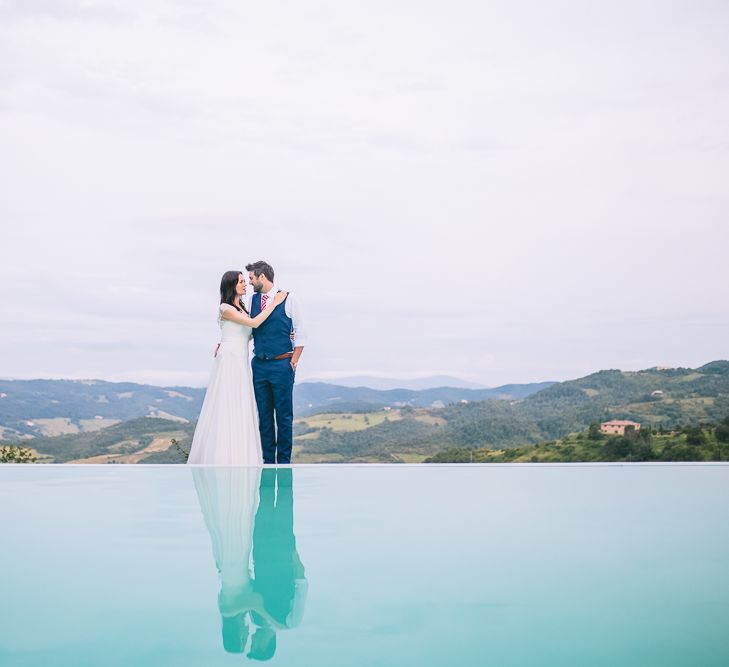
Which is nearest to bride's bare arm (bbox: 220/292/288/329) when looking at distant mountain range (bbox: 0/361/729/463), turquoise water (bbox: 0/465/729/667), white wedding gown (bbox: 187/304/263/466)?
white wedding gown (bbox: 187/304/263/466)

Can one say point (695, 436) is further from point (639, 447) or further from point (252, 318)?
point (252, 318)

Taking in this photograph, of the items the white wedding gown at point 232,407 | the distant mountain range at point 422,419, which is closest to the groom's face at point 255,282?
A: the white wedding gown at point 232,407

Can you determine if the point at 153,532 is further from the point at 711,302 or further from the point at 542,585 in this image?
the point at 711,302

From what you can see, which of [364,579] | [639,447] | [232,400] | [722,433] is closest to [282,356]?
[232,400]

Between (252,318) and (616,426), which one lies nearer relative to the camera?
(252,318)

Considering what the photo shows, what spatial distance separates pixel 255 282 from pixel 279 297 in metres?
0.23

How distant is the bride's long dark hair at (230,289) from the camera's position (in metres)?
7.26

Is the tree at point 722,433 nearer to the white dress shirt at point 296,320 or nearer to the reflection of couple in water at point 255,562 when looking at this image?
the white dress shirt at point 296,320

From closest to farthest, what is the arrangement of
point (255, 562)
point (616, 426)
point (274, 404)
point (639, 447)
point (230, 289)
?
point (255, 562) < point (230, 289) < point (274, 404) < point (639, 447) < point (616, 426)

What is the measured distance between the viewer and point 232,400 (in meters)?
7.35

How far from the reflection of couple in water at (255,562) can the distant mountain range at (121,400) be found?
146 ft

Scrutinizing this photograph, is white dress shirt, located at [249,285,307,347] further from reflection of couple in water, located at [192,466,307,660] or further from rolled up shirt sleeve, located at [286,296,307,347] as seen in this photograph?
reflection of couple in water, located at [192,466,307,660]

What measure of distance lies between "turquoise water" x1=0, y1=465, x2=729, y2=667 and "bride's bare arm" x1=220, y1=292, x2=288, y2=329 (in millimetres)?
2095

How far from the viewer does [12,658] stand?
195 centimetres
